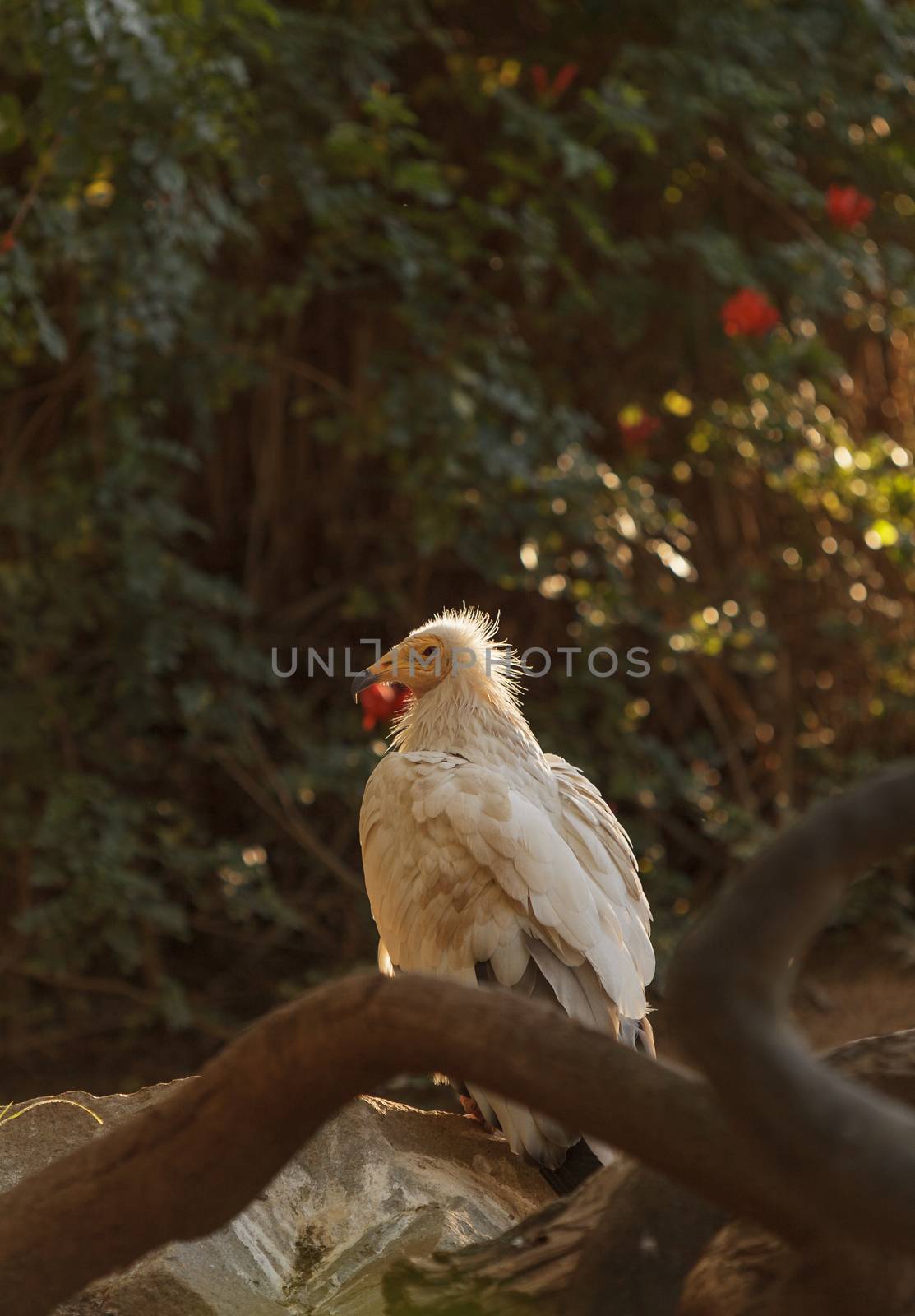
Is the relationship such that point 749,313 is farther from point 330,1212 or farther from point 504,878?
point 330,1212

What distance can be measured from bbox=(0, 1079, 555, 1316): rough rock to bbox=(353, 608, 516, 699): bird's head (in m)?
0.87

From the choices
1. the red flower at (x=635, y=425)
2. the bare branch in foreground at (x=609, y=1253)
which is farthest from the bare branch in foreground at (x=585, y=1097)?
the red flower at (x=635, y=425)

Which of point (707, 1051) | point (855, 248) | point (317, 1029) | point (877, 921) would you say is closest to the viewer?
point (707, 1051)

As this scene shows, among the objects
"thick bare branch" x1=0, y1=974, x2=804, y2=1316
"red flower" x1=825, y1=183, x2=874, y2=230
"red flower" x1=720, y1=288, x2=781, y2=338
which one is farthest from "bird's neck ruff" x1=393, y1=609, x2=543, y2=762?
"red flower" x1=825, y1=183, x2=874, y2=230

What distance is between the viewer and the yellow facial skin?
2967 mm

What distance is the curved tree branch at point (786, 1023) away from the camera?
0.98 m

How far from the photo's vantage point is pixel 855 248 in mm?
4719

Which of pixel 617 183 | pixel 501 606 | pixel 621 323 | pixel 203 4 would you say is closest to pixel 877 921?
pixel 501 606

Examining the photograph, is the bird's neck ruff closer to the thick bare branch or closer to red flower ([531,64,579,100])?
the thick bare branch

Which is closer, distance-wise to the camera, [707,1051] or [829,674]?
[707,1051]

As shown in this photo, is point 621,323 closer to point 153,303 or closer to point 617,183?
point 617,183

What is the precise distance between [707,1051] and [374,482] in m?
4.32

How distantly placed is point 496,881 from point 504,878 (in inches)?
1.3

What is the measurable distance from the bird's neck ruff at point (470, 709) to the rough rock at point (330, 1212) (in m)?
0.73
